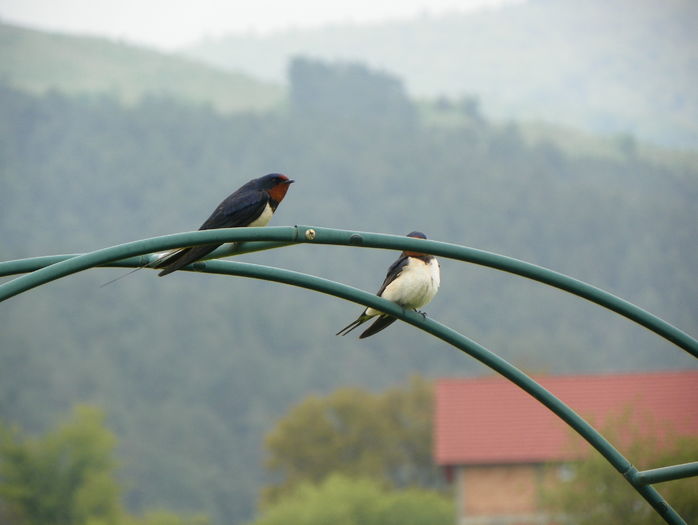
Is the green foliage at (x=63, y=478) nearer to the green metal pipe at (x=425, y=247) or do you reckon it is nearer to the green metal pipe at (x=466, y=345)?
the green metal pipe at (x=466, y=345)

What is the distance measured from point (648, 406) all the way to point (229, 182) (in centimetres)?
12709

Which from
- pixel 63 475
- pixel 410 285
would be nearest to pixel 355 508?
pixel 63 475

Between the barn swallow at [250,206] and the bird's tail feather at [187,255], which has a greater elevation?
the barn swallow at [250,206]

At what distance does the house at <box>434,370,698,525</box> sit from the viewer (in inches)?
1401

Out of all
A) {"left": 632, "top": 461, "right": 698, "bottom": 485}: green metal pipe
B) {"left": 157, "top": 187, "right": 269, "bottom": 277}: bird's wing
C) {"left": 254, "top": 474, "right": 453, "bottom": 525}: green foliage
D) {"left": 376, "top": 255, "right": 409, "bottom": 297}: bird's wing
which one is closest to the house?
{"left": 254, "top": 474, "right": 453, "bottom": 525}: green foliage

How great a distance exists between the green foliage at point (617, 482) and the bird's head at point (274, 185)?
18.7 meters

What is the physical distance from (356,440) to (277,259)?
65353 mm

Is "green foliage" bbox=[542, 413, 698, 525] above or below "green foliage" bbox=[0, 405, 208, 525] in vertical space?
below

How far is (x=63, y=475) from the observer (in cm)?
6706

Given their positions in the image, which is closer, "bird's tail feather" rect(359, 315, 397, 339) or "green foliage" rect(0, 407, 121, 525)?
"bird's tail feather" rect(359, 315, 397, 339)

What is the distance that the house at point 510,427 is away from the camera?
35594mm

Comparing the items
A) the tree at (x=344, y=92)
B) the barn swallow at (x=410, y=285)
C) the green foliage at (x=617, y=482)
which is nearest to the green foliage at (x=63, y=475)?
the green foliage at (x=617, y=482)

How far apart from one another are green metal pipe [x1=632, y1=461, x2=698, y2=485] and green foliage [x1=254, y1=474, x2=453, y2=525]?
42425mm

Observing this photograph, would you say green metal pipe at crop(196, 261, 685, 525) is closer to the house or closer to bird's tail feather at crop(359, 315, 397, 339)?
bird's tail feather at crop(359, 315, 397, 339)
